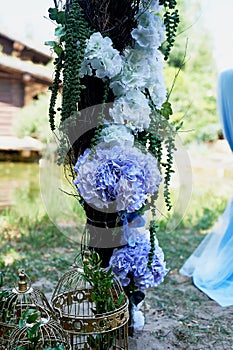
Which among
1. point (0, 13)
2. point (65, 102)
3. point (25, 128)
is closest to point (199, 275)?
point (65, 102)

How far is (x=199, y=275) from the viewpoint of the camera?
328 centimetres

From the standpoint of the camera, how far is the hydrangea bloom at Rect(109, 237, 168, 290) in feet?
6.72

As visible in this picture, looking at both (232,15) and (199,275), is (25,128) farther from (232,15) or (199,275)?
(199,275)

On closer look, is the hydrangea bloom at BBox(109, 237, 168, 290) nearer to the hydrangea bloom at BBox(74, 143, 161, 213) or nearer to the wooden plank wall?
the hydrangea bloom at BBox(74, 143, 161, 213)

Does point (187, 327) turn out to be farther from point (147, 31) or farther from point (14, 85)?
point (14, 85)

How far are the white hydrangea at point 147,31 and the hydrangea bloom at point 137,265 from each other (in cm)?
90

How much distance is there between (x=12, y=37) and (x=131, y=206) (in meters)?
9.28

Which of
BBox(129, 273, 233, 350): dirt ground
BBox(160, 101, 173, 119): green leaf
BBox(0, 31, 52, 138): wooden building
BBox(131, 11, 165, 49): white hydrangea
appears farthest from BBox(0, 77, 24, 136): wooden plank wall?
BBox(131, 11, 165, 49): white hydrangea

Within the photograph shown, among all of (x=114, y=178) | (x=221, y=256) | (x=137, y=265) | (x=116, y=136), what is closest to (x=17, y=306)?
(x=137, y=265)

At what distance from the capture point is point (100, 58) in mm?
1844

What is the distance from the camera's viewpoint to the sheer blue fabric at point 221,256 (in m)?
3.01

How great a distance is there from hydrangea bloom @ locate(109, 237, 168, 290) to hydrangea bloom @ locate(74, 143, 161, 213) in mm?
275

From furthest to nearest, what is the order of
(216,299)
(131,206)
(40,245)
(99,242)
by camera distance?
1. (40,245)
2. (216,299)
3. (99,242)
4. (131,206)

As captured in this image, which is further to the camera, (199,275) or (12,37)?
(12,37)
